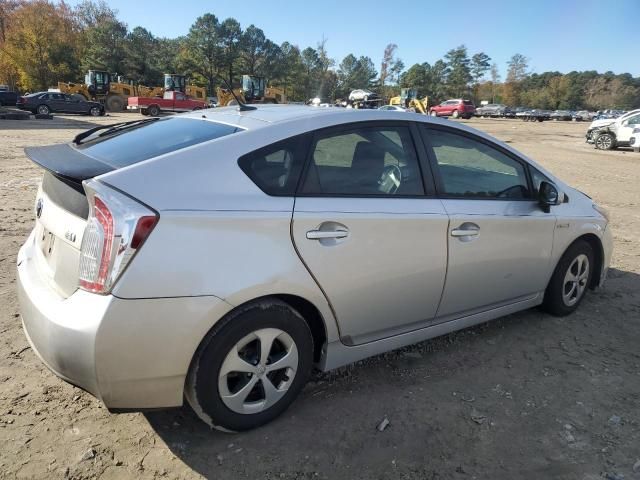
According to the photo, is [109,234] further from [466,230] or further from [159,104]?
[159,104]

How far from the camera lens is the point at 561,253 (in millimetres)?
3922

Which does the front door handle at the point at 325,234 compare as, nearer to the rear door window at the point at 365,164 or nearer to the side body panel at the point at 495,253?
the rear door window at the point at 365,164

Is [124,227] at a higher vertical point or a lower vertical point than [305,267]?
higher

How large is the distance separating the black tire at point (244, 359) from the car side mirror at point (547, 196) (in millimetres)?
2115

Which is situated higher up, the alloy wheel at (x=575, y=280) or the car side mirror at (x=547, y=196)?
the car side mirror at (x=547, y=196)

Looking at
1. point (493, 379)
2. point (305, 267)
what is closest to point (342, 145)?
point (305, 267)

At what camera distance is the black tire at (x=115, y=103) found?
40375 millimetres

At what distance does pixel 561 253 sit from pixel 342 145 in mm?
2191

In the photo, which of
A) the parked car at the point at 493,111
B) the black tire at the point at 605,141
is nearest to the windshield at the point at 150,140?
the black tire at the point at 605,141

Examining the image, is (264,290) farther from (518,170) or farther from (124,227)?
(518,170)

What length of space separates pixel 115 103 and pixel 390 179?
4305 cm

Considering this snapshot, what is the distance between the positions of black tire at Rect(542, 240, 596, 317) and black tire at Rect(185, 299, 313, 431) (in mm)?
2385

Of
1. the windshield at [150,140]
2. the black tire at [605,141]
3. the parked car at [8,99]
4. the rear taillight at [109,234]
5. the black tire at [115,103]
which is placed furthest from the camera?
the black tire at [115,103]

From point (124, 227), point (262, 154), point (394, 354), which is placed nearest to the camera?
point (124, 227)
